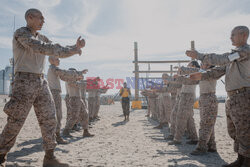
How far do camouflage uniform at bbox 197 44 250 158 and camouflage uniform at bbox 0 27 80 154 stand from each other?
196cm

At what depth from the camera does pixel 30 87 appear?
2.71 metres

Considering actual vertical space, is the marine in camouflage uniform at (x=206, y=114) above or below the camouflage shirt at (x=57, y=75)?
below

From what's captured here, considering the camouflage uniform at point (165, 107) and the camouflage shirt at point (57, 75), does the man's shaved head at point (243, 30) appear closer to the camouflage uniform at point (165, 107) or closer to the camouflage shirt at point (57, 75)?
the camouflage shirt at point (57, 75)

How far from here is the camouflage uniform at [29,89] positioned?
102 inches

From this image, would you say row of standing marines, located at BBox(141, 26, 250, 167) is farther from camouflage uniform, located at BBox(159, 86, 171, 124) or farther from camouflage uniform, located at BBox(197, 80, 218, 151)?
camouflage uniform, located at BBox(159, 86, 171, 124)

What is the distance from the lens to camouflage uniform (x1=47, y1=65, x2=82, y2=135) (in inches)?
181

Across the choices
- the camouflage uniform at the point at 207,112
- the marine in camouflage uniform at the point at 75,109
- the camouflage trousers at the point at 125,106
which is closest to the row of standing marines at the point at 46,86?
the camouflage uniform at the point at 207,112

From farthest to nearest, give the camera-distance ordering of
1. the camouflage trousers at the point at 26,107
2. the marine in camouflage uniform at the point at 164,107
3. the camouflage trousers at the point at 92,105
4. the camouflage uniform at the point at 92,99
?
the camouflage uniform at the point at 92,99 < the camouflage trousers at the point at 92,105 < the marine in camouflage uniform at the point at 164,107 < the camouflage trousers at the point at 26,107

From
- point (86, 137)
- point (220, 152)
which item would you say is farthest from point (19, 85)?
point (220, 152)

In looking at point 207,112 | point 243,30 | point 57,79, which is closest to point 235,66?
point 243,30

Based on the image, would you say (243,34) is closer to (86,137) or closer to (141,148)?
(141,148)

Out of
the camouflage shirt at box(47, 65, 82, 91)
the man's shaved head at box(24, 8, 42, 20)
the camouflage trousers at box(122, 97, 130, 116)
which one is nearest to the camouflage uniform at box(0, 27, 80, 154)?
the man's shaved head at box(24, 8, 42, 20)

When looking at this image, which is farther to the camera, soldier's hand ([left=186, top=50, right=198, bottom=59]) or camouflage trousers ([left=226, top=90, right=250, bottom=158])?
soldier's hand ([left=186, top=50, right=198, bottom=59])

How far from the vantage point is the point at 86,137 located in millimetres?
5684
